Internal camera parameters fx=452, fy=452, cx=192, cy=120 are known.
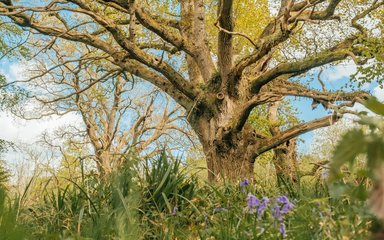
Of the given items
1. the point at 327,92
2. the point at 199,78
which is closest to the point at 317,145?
the point at 199,78

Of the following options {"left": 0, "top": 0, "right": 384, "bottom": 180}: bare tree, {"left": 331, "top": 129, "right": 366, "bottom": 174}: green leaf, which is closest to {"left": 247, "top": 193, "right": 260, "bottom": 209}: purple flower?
{"left": 331, "top": 129, "right": 366, "bottom": 174}: green leaf

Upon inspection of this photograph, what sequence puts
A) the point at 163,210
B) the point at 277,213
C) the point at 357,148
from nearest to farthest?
the point at 357,148, the point at 277,213, the point at 163,210

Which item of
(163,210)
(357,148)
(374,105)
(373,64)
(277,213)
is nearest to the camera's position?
(357,148)

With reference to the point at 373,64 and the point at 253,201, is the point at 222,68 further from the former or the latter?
the point at 253,201

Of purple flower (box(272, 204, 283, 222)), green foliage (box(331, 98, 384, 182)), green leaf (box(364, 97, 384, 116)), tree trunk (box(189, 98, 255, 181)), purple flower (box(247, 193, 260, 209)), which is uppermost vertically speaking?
tree trunk (box(189, 98, 255, 181))

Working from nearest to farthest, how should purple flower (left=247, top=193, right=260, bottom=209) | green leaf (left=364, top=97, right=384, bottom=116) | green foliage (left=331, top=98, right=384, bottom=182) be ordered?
green foliage (left=331, top=98, right=384, bottom=182), green leaf (left=364, top=97, right=384, bottom=116), purple flower (left=247, top=193, right=260, bottom=209)

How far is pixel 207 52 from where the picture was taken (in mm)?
12602

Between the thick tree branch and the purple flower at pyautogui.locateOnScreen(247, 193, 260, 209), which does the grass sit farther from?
the thick tree branch

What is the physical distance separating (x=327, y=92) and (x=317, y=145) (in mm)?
16749

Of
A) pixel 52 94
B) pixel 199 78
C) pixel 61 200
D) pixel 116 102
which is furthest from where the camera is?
pixel 116 102

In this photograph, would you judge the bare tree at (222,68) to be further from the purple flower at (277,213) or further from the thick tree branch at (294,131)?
the purple flower at (277,213)

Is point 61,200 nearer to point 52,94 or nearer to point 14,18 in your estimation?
point 14,18

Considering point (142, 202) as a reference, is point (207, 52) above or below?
above

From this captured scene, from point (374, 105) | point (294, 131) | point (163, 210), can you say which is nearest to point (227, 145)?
point (294, 131)
